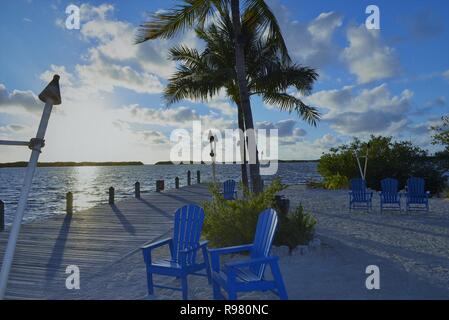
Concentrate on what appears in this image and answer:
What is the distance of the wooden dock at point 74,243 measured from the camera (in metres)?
5.20

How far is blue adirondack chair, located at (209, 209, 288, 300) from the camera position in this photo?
3.66 m

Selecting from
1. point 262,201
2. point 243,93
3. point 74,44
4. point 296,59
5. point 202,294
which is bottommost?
point 202,294

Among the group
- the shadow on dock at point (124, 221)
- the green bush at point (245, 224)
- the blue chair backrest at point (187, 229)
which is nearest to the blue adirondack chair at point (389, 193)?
the green bush at point (245, 224)

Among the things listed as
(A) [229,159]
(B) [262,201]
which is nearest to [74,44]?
(B) [262,201]

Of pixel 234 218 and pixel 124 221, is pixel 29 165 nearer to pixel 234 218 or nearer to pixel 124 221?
pixel 234 218

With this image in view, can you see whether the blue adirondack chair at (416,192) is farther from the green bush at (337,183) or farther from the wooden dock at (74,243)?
the green bush at (337,183)

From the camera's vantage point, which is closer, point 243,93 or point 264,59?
point 243,93

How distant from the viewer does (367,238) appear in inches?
313

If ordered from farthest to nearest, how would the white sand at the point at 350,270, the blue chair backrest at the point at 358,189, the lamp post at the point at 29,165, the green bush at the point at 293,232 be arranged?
the blue chair backrest at the point at 358,189
the green bush at the point at 293,232
the white sand at the point at 350,270
the lamp post at the point at 29,165

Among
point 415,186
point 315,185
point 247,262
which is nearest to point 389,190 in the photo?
point 415,186

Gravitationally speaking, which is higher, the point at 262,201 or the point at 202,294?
the point at 262,201

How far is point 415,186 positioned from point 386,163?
33.8 feet
